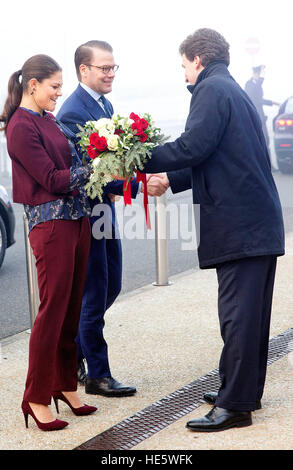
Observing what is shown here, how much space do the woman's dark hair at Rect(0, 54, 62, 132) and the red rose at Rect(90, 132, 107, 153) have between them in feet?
1.28

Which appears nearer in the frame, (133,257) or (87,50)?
(87,50)

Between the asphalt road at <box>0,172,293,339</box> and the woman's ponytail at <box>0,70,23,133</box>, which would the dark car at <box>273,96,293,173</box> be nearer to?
the asphalt road at <box>0,172,293,339</box>

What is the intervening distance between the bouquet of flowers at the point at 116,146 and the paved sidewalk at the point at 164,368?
1.24 m

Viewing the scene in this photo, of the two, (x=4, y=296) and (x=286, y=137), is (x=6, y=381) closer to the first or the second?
(x=4, y=296)

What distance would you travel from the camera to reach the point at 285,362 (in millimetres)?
4871

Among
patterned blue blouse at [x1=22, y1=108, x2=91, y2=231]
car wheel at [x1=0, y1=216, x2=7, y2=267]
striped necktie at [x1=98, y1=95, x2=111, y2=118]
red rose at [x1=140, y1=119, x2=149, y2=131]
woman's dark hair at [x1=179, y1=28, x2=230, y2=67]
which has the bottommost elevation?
car wheel at [x1=0, y1=216, x2=7, y2=267]

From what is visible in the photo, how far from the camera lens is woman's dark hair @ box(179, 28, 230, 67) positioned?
12.7 ft

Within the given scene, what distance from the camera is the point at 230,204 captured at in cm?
378

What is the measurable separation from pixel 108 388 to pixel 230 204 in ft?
4.55

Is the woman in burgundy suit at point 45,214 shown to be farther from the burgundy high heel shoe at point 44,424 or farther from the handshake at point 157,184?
the handshake at point 157,184

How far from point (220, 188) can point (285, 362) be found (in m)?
1.60

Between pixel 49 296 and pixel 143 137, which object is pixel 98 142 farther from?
pixel 49 296

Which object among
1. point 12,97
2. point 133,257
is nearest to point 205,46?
point 12,97

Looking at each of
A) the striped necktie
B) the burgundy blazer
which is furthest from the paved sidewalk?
the striped necktie
